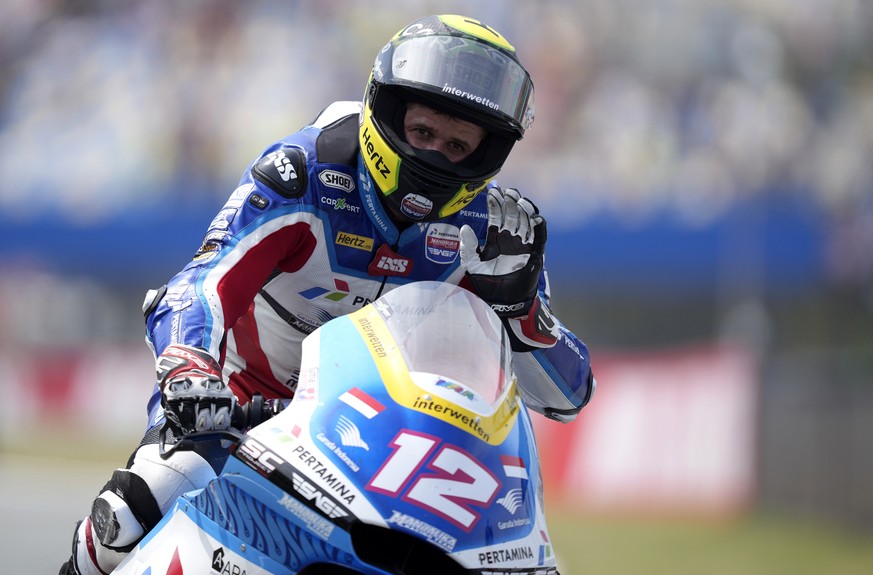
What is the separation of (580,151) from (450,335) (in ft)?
45.0

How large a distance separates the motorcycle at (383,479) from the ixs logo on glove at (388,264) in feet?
4.37

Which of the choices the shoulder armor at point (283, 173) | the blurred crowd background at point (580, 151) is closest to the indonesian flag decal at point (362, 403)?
the shoulder armor at point (283, 173)

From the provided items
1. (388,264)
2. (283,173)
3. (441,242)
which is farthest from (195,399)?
(441,242)

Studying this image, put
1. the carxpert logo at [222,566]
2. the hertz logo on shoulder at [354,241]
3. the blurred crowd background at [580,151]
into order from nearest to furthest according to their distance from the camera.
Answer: the carxpert logo at [222,566] < the hertz logo on shoulder at [354,241] < the blurred crowd background at [580,151]

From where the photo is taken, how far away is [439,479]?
2.25 metres

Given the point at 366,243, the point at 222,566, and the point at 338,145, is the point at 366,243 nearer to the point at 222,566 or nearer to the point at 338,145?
the point at 338,145

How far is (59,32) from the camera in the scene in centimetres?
1962

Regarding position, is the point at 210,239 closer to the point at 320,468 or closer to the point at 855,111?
the point at 320,468

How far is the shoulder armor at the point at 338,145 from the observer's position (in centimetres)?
390

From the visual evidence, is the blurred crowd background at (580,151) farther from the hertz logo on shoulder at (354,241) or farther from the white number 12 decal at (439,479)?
the white number 12 decal at (439,479)

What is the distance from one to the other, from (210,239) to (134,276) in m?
13.9

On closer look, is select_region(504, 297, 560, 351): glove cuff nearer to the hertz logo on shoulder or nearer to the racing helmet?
the racing helmet

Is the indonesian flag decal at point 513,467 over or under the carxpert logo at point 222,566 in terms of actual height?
over

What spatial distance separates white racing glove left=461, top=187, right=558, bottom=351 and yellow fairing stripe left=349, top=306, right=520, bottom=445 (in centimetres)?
57
